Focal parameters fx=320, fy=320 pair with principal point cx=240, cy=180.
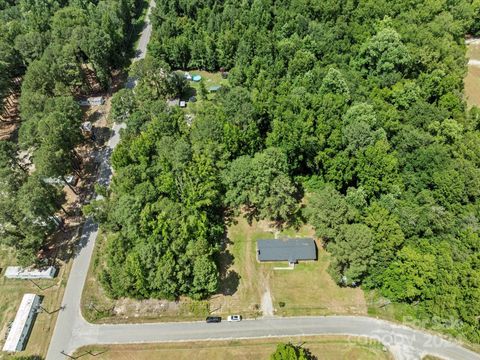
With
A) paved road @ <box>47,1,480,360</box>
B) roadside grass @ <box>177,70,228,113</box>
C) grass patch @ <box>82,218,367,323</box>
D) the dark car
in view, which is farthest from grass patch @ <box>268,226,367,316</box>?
roadside grass @ <box>177,70,228,113</box>

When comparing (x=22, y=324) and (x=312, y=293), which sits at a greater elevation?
(x=312, y=293)

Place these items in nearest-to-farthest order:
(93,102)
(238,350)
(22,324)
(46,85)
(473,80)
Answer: (238,350), (22,324), (46,85), (93,102), (473,80)

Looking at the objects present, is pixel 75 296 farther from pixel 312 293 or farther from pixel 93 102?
pixel 93 102

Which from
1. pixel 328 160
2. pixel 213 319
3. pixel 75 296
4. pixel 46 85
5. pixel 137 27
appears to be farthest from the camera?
pixel 137 27

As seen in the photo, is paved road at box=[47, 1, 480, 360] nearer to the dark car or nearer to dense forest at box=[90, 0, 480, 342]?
the dark car

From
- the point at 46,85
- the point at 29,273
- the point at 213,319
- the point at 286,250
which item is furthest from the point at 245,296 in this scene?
the point at 46,85

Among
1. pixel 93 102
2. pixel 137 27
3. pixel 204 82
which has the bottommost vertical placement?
pixel 93 102
